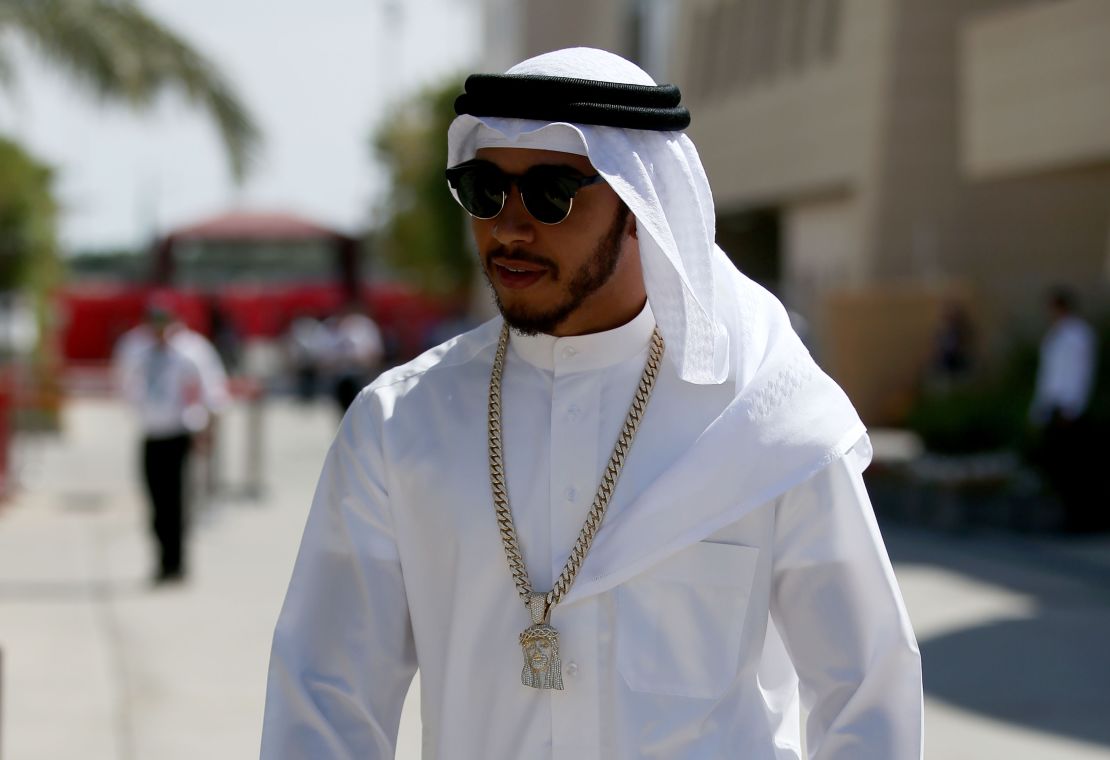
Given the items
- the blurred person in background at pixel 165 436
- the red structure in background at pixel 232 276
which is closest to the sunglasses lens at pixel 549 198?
the blurred person in background at pixel 165 436

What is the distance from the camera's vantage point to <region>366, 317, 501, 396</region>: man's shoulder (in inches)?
105

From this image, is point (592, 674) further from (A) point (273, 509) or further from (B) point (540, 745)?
(A) point (273, 509)

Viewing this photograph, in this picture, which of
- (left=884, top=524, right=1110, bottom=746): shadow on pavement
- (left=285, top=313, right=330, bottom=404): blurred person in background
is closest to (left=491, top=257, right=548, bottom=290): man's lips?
(left=884, top=524, right=1110, bottom=746): shadow on pavement

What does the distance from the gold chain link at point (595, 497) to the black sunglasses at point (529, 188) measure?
0.27m

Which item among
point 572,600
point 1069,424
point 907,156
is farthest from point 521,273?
point 907,156

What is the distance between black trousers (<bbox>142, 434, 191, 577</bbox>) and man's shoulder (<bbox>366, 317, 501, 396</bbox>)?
316 inches

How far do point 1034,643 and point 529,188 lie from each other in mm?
6700

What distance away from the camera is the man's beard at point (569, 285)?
255cm

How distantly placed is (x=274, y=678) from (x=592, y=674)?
0.47 metres

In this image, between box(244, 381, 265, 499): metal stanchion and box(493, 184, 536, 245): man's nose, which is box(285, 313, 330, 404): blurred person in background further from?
box(493, 184, 536, 245): man's nose

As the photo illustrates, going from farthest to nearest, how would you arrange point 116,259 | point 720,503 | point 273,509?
point 116,259
point 273,509
point 720,503

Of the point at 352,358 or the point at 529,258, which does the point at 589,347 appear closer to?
the point at 529,258

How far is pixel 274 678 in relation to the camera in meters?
2.49

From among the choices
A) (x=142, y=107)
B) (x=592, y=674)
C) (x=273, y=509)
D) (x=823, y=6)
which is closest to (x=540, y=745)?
(x=592, y=674)
